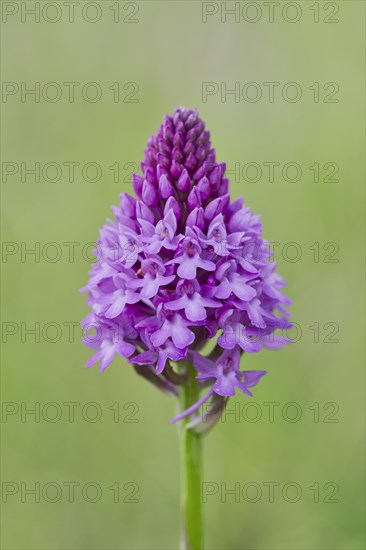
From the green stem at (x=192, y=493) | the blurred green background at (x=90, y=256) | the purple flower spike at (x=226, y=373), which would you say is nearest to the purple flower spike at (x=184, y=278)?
the purple flower spike at (x=226, y=373)

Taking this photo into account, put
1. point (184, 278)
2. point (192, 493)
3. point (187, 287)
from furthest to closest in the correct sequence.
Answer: point (192, 493), point (187, 287), point (184, 278)

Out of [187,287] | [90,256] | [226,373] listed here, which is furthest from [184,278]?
[90,256]

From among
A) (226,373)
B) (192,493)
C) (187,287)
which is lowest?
(192,493)

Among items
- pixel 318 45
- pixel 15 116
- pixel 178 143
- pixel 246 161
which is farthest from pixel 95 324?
pixel 318 45

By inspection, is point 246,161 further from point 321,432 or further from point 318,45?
point 321,432

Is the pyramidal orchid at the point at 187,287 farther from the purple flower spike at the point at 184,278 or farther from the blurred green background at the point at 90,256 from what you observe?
the blurred green background at the point at 90,256

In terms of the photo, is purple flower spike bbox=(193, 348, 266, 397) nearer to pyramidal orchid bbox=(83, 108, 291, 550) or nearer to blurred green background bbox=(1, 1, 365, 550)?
pyramidal orchid bbox=(83, 108, 291, 550)

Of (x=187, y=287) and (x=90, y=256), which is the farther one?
(x=90, y=256)

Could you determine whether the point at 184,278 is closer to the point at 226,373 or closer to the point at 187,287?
the point at 187,287
